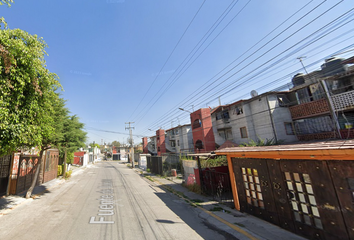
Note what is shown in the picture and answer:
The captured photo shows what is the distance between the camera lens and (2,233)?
5.23 m

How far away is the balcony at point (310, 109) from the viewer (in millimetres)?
16016

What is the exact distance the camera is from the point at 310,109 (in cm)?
1734

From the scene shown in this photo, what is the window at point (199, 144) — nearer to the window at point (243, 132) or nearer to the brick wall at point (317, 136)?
the window at point (243, 132)

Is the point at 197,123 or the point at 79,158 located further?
the point at 79,158

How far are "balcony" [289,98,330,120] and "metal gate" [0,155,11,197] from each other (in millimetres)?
26474

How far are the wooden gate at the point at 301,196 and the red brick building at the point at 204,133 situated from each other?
20.0m

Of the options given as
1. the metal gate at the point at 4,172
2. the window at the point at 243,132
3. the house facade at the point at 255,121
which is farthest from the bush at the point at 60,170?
the window at the point at 243,132

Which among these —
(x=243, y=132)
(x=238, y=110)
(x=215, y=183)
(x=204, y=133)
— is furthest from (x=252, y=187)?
(x=204, y=133)

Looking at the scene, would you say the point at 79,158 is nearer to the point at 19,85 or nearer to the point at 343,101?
the point at 19,85

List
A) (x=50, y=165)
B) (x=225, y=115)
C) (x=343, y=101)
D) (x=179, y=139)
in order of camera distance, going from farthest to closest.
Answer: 1. (x=179, y=139)
2. (x=225, y=115)
3. (x=50, y=165)
4. (x=343, y=101)

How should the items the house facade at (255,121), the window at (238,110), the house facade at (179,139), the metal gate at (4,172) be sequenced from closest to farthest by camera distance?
the metal gate at (4,172) < the house facade at (255,121) < the window at (238,110) < the house facade at (179,139)

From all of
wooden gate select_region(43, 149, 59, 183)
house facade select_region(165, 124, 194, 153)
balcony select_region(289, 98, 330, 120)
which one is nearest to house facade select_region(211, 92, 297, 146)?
balcony select_region(289, 98, 330, 120)

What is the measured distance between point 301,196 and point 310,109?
55.6 ft

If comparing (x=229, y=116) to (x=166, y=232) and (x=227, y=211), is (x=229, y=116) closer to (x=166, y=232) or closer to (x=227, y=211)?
(x=227, y=211)
